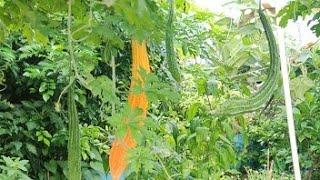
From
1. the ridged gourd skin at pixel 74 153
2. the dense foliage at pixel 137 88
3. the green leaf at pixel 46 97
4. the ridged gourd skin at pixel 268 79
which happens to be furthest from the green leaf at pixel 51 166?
the ridged gourd skin at pixel 74 153

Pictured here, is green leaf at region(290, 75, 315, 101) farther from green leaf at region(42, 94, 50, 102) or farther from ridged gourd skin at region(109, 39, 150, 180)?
green leaf at region(42, 94, 50, 102)

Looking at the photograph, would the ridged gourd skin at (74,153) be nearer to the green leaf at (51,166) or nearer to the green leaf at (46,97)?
the green leaf at (46,97)

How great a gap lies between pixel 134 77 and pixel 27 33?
14.3 inches

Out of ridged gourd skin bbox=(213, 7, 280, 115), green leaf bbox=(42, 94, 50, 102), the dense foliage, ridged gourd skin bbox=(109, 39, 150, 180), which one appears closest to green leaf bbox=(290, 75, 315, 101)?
the dense foliage

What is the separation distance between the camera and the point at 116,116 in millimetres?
1413

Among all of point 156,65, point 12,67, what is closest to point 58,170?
point 12,67

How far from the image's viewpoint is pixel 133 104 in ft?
4.87

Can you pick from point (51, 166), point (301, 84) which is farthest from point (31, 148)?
point (301, 84)

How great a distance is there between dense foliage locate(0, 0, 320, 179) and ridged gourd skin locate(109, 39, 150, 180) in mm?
29

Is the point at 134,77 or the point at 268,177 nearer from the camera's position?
the point at 134,77

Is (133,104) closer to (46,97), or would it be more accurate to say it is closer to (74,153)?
(74,153)

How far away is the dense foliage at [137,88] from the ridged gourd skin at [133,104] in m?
0.03

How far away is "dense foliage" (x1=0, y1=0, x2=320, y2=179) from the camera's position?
4.83 ft

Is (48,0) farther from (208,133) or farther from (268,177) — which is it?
(268,177)
